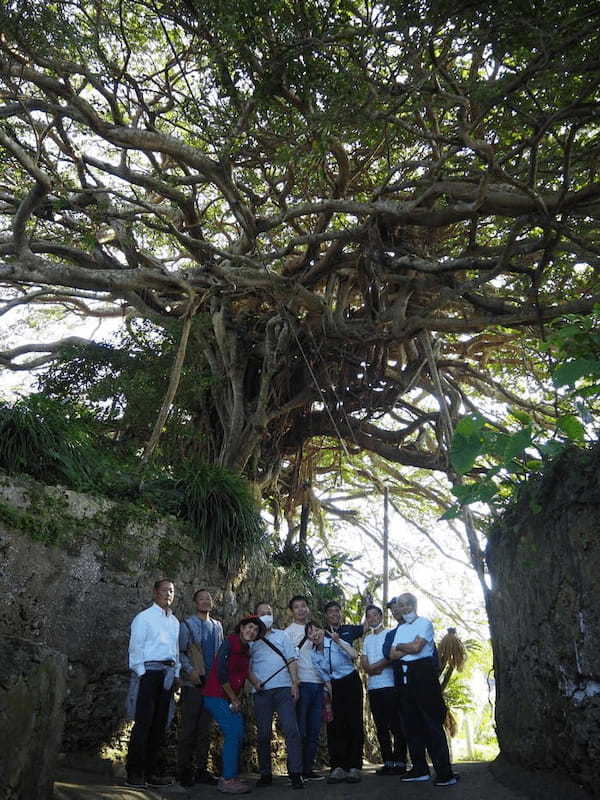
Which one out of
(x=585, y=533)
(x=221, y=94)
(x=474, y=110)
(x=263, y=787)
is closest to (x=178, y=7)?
(x=221, y=94)

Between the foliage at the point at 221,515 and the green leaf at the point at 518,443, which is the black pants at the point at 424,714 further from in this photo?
the foliage at the point at 221,515

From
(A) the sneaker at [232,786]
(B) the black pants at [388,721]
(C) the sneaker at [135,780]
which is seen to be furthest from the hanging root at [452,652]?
(C) the sneaker at [135,780]

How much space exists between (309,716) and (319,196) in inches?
236

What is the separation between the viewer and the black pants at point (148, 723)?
4824mm

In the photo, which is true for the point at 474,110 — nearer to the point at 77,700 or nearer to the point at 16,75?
the point at 16,75

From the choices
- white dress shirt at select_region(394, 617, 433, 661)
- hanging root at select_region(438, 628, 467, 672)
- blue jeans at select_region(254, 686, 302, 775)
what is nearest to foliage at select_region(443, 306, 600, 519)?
white dress shirt at select_region(394, 617, 433, 661)

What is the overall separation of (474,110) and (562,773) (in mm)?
5224

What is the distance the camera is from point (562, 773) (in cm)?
411

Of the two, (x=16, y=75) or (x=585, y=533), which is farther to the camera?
(x=16, y=75)

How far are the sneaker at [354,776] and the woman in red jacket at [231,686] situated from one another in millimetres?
737

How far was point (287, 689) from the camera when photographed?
548 centimetres

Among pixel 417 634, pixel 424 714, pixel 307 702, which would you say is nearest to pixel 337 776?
pixel 307 702

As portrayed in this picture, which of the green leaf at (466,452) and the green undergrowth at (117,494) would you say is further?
the green undergrowth at (117,494)

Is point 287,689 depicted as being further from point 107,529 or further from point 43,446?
point 43,446
